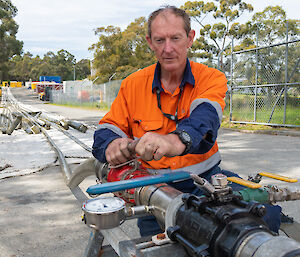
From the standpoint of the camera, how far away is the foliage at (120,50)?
3484 cm

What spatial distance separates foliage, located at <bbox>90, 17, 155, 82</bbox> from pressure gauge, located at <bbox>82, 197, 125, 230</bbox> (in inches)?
1323

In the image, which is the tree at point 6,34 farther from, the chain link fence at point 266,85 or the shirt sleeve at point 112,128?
the shirt sleeve at point 112,128

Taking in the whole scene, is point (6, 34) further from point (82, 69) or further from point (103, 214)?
point (82, 69)

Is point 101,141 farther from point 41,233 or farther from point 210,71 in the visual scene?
point 41,233

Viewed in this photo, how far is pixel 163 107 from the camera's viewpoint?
205cm

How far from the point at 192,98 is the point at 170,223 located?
1.01 meters

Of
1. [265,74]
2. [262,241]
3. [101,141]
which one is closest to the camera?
[262,241]


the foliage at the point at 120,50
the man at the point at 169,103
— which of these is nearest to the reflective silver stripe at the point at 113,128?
the man at the point at 169,103

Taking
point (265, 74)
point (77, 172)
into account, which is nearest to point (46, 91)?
point (265, 74)

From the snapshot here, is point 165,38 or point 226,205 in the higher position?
point 165,38

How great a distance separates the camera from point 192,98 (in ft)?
6.63

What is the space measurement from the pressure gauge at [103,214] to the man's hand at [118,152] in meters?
0.40

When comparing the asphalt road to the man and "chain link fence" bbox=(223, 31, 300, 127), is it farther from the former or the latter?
"chain link fence" bbox=(223, 31, 300, 127)

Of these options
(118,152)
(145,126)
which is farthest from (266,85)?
(118,152)
